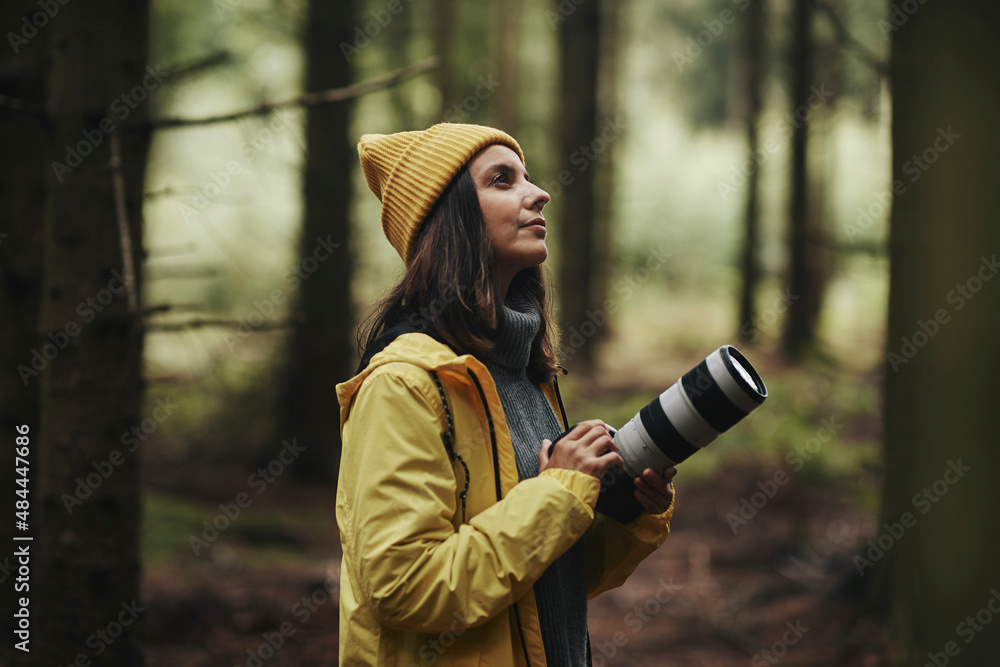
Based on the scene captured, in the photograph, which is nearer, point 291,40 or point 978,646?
point 978,646

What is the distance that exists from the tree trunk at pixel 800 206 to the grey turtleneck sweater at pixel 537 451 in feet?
28.6

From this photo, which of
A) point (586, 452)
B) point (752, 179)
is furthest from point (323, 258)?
point (752, 179)

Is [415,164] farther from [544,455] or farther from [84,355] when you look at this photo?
[84,355]

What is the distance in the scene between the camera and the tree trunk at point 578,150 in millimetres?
11430

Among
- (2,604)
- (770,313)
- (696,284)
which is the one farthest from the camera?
(696,284)

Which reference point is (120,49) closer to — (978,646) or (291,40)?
(978,646)

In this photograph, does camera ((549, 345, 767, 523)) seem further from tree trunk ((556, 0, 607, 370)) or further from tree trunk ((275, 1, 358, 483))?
tree trunk ((556, 0, 607, 370))

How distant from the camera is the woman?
1780 millimetres

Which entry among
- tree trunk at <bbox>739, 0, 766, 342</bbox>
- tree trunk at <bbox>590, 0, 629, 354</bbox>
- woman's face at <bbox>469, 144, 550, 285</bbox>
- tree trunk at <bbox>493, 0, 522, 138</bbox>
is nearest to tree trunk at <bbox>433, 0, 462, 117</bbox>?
tree trunk at <bbox>493, 0, 522, 138</bbox>

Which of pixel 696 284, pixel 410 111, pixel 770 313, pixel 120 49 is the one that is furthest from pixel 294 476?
pixel 696 284

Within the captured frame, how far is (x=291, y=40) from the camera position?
9.27 metres

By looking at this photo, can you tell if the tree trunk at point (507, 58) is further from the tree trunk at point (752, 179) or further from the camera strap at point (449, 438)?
the camera strap at point (449, 438)

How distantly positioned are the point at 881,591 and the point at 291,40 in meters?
8.07

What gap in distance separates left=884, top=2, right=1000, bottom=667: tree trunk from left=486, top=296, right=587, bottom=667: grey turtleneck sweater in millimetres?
1791
